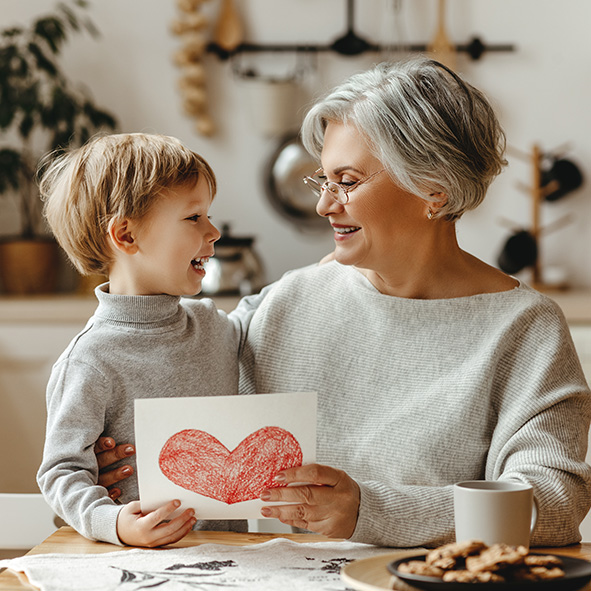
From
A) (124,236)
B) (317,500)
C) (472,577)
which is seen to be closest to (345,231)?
(124,236)

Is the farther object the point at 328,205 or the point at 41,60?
the point at 41,60

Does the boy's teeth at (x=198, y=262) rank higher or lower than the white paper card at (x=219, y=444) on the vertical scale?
higher

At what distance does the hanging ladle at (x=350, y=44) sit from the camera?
3.21 metres

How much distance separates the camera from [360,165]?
1.29m

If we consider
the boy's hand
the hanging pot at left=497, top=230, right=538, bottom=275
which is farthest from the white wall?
the boy's hand

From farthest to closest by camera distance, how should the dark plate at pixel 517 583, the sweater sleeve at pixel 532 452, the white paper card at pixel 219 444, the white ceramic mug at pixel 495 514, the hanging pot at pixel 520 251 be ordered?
1. the hanging pot at pixel 520 251
2. the sweater sleeve at pixel 532 452
3. the white paper card at pixel 219 444
4. the white ceramic mug at pixel 495 514
5. the dark plate at pixel 517 583

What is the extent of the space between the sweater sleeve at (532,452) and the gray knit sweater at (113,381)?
0.28 metres

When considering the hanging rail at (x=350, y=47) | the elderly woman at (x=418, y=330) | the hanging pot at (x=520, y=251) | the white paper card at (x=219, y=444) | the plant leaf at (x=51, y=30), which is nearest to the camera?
the white paper card at (x=219, y=444)

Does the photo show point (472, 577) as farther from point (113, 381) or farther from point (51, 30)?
point (51, 30)

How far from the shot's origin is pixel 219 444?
985 mm

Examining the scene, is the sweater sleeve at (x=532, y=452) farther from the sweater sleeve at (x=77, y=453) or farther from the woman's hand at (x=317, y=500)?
the sweater sleeve at (x=77, y=453)

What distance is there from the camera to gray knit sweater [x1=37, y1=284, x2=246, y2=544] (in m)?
1.06

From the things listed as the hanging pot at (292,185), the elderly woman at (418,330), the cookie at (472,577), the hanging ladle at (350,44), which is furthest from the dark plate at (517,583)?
the hanging ladle at (350,44)

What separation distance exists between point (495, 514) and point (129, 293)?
60cm
